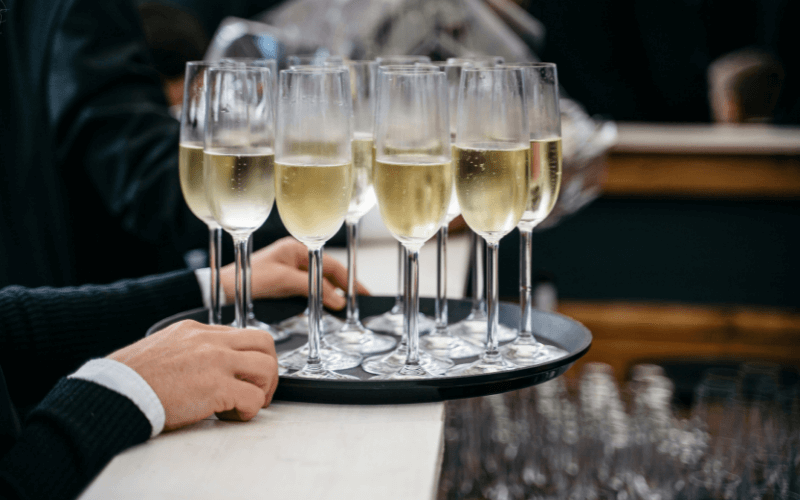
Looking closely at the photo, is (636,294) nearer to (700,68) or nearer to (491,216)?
(700,68)

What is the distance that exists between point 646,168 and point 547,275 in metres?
1.20

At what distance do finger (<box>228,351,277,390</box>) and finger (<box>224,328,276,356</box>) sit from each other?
1cm

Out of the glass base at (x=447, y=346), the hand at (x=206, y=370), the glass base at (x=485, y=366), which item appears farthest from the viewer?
the glass base at (x=447, y=346)

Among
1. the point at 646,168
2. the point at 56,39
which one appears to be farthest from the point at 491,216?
the point at 646,168

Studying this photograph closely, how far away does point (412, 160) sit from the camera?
863 mm

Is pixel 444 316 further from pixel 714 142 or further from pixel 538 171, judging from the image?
pixel 714 142

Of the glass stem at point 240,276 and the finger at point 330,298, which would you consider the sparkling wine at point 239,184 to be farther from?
the finger at point 330,298

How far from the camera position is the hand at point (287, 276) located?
1.26m

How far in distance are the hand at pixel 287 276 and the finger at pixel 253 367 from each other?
40 cm

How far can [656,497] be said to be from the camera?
1394mm

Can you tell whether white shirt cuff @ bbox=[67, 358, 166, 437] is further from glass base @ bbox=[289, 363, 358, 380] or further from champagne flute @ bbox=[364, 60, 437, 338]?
champagne flute @ bbox=[364, 60, 437, 338]

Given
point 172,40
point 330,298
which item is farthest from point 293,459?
point 172,40

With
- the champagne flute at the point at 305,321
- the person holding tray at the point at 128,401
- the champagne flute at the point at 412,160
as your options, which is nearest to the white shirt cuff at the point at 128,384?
the person holding tray at the point at 128,401

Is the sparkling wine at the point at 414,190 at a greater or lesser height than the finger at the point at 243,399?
greater
